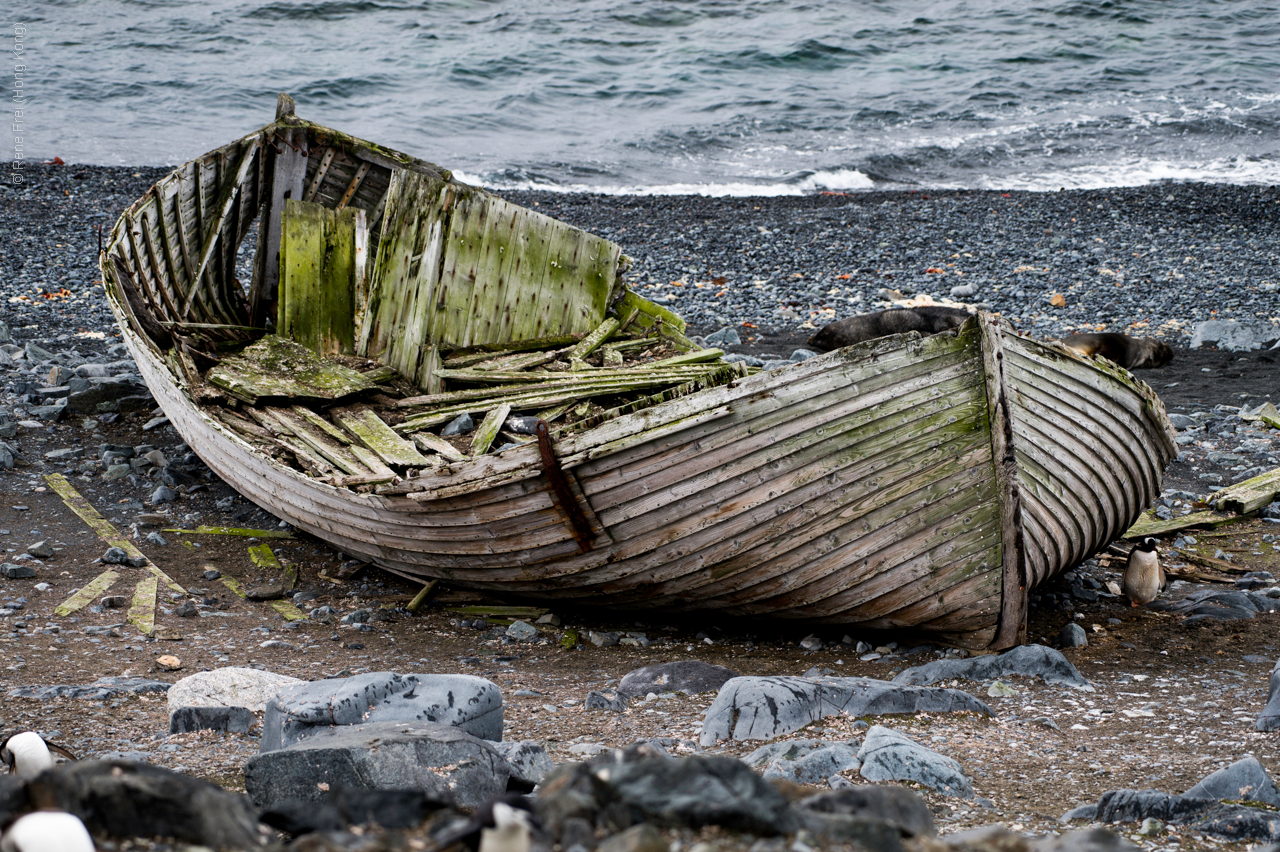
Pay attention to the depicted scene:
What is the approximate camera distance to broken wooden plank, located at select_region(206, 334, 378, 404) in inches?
299

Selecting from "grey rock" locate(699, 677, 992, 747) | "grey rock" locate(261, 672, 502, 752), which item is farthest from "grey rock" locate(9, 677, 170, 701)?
"grey rock" locate(699, 677, 992, 747)

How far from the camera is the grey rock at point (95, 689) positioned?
4.63m

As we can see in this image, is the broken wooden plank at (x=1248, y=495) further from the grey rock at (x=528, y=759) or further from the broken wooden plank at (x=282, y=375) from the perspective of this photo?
the broken wooden plank at (x=282, y=375)

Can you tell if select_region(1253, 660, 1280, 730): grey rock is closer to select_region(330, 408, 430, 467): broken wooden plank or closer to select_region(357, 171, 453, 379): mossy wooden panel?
select_region(330, 408, 430, 467): broken wooden plank

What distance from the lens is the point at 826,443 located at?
477 centimetres

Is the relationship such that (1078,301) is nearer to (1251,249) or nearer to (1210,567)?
(1251,249)

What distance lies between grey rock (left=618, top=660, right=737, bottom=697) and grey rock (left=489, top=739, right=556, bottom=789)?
108 centimetres

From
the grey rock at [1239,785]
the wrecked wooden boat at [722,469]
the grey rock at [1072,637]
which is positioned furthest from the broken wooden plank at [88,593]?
the grey rock at [1239,785]

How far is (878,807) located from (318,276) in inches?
306

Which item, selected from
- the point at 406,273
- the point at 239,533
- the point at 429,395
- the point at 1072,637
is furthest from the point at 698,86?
the point at 1072,637

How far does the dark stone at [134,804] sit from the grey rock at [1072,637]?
4343 millimetres

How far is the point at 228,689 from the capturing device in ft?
14.9

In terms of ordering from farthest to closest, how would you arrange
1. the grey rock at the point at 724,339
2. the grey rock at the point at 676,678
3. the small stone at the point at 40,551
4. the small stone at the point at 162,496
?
the grey rock at the point at 724,339 → the small stone at the point at 162,496 → the small stone at the point at 40,551 → the grey rock at the point at 676,678

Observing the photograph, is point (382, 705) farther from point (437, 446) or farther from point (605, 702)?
point (437, 446)
